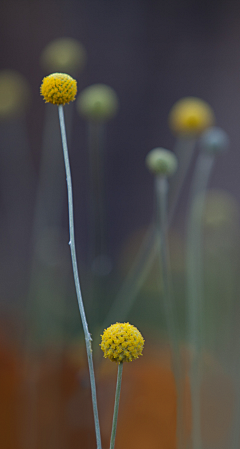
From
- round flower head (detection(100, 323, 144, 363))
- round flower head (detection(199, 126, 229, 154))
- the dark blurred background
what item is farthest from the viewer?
the dark blurred background

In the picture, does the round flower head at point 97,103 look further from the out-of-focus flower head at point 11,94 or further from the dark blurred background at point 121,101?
the dark blurred background at point 121,101

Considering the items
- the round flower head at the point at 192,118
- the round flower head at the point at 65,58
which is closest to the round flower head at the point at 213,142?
the round flower head at the point at 192,118

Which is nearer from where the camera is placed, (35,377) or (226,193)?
(35,377)

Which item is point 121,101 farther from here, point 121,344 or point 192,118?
point 121,344

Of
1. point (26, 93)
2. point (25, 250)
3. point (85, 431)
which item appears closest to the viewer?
point (85, 431)

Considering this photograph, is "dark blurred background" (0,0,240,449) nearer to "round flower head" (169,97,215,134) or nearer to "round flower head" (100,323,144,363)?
"round flower head" (169,97,215,134)

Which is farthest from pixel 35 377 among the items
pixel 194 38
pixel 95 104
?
pixel 194 38

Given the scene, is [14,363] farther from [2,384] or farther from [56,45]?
[56,45]

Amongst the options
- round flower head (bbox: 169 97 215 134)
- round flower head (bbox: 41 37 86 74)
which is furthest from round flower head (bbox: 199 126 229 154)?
round flower head (bbox: 41 37 86 74)

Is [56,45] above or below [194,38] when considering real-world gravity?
below
